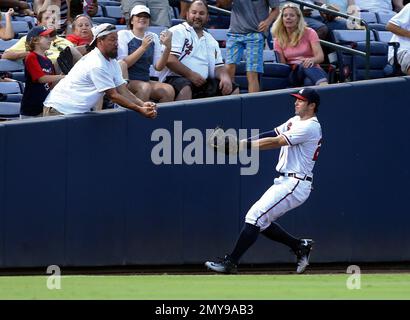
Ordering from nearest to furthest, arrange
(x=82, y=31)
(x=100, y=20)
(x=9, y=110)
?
(x=9, y=110) < (x=82, y=31) < (x=100, y=20)

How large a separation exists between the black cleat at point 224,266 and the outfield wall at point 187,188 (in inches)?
23.3

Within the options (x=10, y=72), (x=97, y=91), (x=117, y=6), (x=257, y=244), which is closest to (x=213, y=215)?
(x=257, y=244)

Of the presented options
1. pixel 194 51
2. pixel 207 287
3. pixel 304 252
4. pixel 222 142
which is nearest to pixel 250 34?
pixel 194 51

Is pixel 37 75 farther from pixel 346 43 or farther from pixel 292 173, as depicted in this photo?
pixel 346 43

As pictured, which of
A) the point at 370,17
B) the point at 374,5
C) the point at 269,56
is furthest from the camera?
the point at 374,5

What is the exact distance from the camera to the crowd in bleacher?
1055cm

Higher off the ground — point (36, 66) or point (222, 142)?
point (36, 66)

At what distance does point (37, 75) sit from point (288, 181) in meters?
2.61

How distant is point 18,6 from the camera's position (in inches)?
501

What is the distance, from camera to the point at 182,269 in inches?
423

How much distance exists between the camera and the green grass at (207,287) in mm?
8031

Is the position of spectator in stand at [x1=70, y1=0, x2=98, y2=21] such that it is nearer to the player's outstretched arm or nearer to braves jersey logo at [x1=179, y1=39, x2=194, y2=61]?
braves jersey logo at [x1=179, y1=39, x2=194, y2=61]
